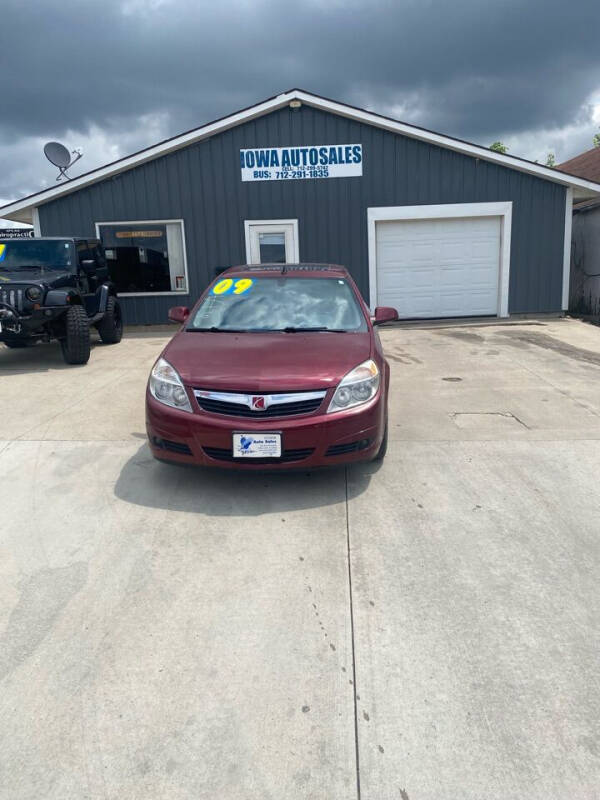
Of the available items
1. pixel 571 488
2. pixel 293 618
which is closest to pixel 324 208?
pixel 571 488

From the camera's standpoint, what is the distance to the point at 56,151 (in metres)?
15.0

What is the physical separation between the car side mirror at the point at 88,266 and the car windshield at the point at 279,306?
4.58 m

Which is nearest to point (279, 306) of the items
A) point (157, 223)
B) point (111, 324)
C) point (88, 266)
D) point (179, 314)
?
point (179, 314)

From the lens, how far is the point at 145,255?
12953 millimetres

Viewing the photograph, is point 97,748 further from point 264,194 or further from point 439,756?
point 264,194

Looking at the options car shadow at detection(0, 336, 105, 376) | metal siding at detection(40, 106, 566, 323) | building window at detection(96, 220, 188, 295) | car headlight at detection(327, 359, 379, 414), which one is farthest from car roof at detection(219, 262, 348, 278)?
building window at detection(96, 220, 188, 295)

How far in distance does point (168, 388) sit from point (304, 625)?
6.50 ft

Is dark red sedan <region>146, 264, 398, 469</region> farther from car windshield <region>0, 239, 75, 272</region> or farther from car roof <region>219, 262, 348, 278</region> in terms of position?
car windshield <region>0, 239, 75, 272</region>

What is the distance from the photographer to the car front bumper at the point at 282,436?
12.2 ft

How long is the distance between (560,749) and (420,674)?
0.54 metres

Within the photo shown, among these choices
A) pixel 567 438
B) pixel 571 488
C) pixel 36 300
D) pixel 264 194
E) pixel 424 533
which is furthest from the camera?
pixel 264 194

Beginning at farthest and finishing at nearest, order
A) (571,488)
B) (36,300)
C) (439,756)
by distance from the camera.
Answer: (36,300) < (571,488) < (439,756)

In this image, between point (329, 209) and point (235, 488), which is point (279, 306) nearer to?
point (235, 488)

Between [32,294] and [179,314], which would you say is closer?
[179,314]
